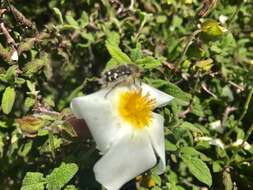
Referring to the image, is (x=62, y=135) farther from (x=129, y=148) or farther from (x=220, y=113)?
(x=220, y=113)

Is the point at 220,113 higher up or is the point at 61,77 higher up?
the point at 61,77

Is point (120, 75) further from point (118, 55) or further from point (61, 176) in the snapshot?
point (61, 176)

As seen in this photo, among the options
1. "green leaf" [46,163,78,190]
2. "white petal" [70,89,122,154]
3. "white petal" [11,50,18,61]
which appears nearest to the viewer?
"white petal" [70,89,122,154]

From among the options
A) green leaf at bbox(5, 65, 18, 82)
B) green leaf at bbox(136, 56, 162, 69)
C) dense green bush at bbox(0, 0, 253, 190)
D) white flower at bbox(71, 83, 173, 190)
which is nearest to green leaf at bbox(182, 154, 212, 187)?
dense green bush at bbox(0, 0, 253, 190)

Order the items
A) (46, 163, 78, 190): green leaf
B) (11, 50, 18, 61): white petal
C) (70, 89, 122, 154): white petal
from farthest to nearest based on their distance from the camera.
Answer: (11, 50, 18, 61): white petal
(46, 163, 78, 190): green leaf
(70, 89, 122, 154): white petal

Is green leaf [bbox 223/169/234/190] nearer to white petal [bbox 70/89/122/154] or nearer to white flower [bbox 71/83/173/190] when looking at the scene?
white flower [bbox 71/83/173/190]

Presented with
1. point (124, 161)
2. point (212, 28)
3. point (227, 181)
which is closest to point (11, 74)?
point (124, 161)

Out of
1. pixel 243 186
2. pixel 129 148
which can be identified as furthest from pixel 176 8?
pixel 129 148
